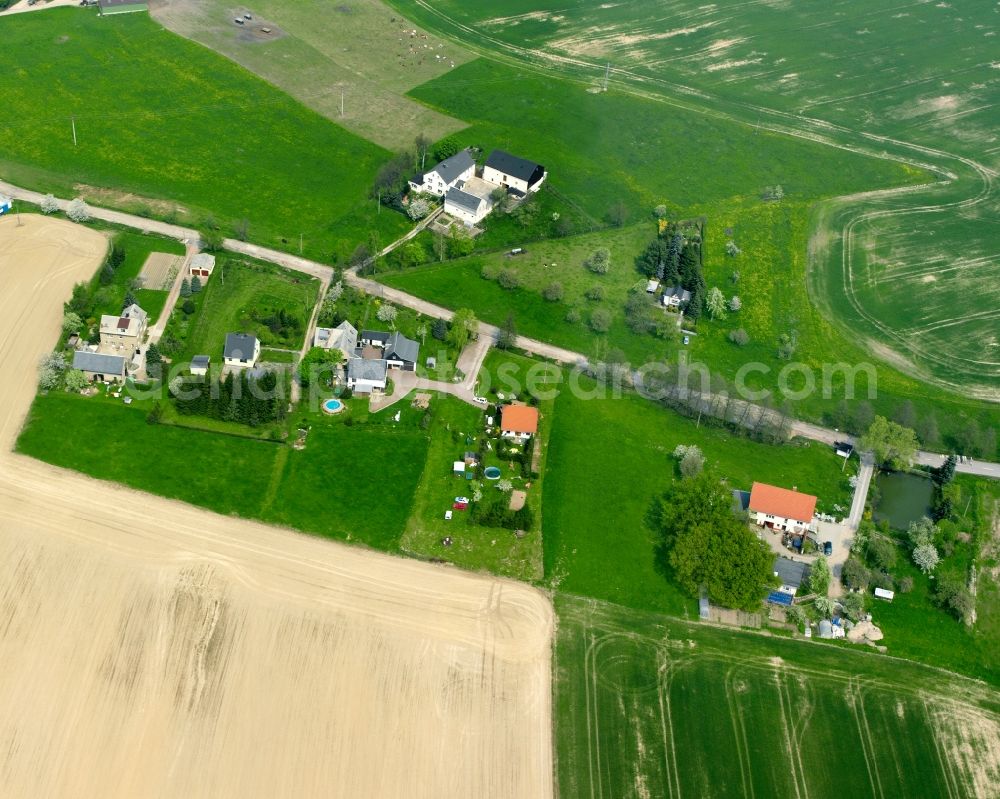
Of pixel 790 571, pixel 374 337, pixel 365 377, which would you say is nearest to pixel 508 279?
pixel 374 337

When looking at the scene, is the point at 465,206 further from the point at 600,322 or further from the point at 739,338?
the point at 739,338

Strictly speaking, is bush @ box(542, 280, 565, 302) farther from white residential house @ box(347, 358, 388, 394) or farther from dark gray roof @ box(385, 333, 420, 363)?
white residential house @ box(347, 358, 388, 394)

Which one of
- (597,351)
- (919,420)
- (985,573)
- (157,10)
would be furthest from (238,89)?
(985,573)

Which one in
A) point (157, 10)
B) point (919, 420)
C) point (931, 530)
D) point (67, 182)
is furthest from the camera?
point (157, 10)

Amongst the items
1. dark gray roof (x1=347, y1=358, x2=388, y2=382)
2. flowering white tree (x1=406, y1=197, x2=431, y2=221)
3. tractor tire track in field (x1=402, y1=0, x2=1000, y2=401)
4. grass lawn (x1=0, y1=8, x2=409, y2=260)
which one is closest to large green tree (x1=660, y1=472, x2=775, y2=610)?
dark gray roof (x1=347, y1=358, x2=388, y2=382)

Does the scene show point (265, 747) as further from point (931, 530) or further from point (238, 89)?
point (238, 89)

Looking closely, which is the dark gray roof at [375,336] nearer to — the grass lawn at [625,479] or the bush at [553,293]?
the grass lawn at [625,479]
